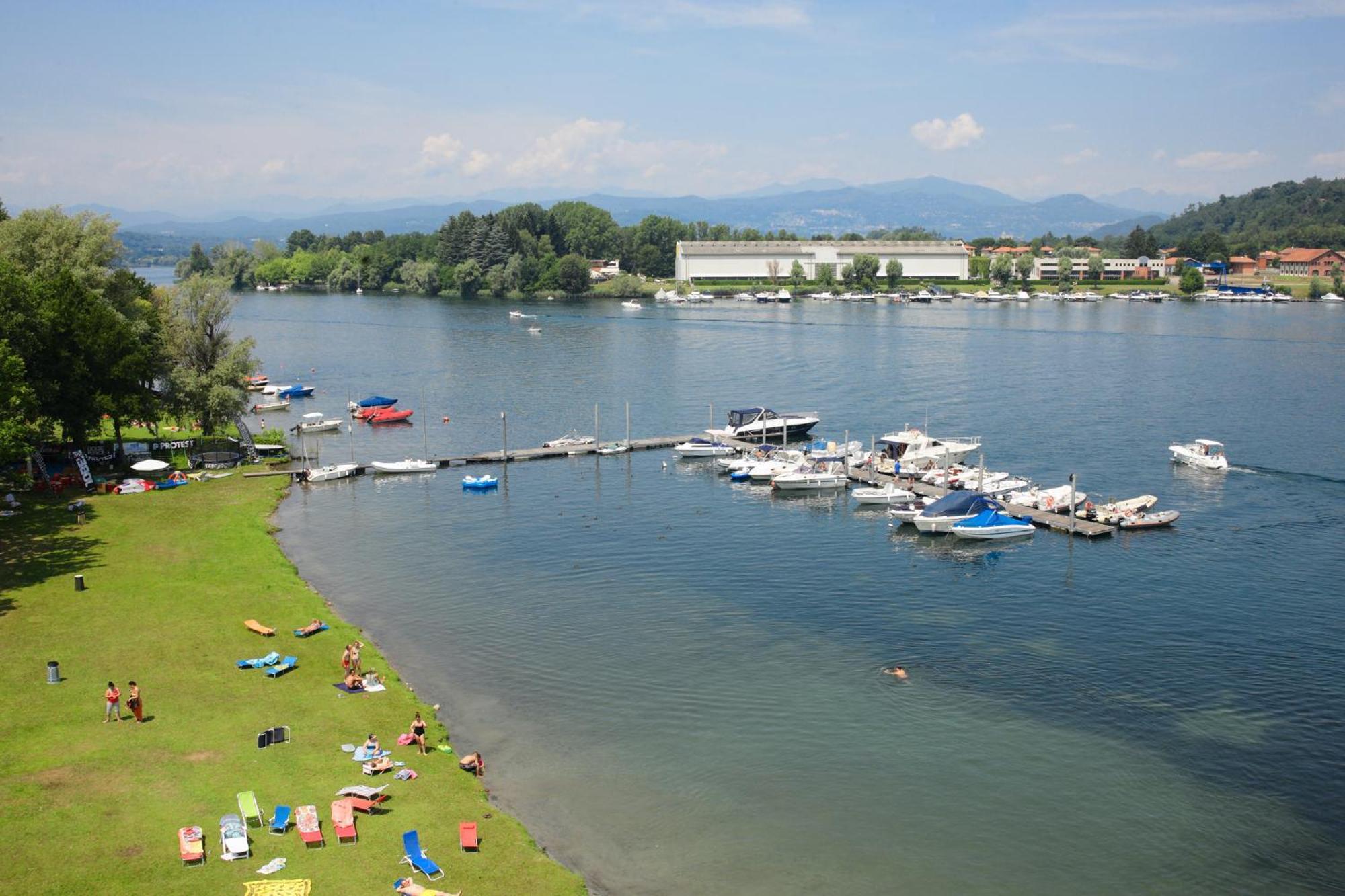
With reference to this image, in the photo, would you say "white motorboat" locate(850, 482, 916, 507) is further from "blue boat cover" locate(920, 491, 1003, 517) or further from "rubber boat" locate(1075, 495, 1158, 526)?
"rubber boat" locate(1075, 495, 1158, 526)

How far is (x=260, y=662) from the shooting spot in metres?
31.8

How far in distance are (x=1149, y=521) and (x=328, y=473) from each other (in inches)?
1857

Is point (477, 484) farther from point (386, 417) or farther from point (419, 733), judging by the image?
point (419, 733)

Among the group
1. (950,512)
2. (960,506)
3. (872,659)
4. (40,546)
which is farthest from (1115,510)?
(40,546)

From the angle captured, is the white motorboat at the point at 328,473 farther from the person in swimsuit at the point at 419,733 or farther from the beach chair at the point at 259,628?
the person in swimsuit at the point at 419,733

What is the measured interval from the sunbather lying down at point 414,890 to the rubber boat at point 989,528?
36.9 metres

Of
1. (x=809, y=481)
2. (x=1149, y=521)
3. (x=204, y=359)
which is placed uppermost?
(x=204, y=359)

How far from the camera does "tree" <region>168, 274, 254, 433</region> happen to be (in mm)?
63719

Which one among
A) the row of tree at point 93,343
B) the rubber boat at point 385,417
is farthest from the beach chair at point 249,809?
the rubber boat at point 385,417

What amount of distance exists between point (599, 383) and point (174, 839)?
8383 centimetres

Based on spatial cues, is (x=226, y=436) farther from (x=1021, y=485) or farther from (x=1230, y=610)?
(x=1230, y=610)

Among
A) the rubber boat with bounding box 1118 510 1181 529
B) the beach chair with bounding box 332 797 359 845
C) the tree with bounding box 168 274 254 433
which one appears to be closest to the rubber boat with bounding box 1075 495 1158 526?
the rubber boat with bounding box 1118 510 1181 529

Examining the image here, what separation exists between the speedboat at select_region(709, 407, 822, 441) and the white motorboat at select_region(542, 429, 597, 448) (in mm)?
9265

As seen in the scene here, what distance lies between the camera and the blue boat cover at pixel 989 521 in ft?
170
